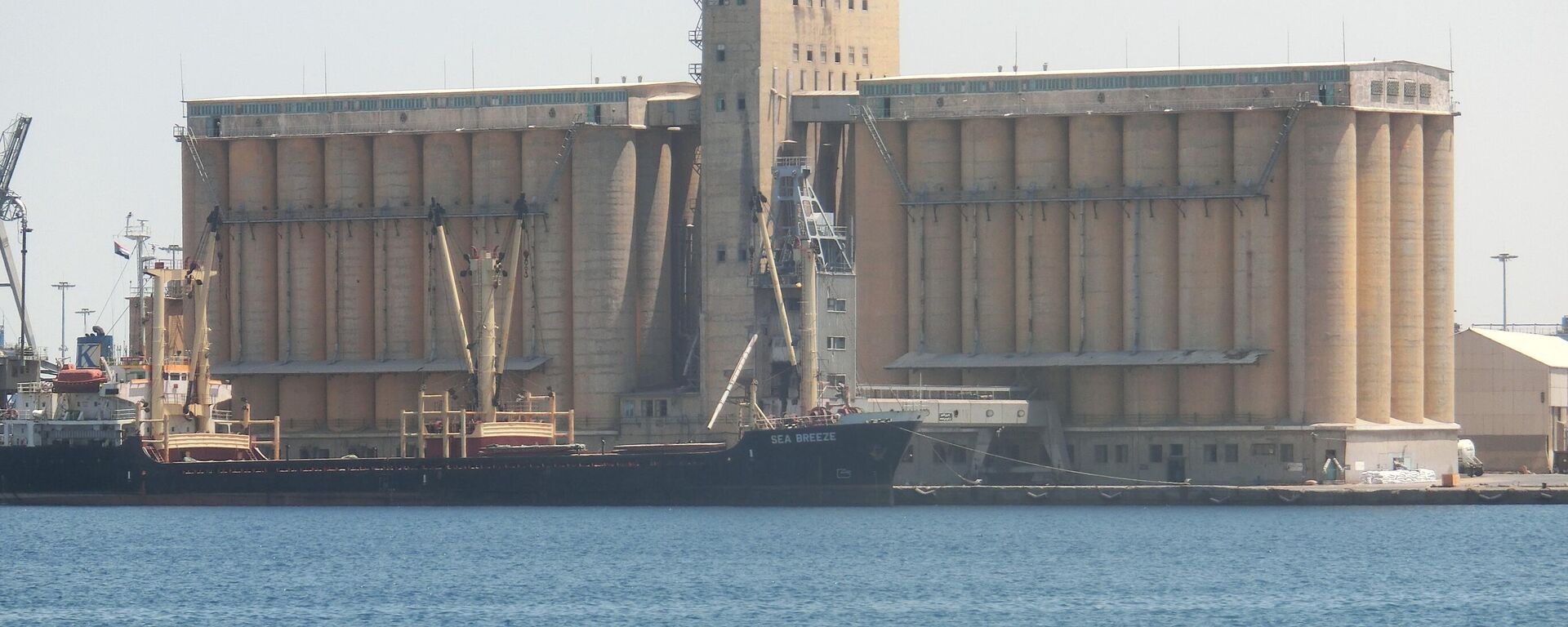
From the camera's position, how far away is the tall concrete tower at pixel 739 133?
138 meters

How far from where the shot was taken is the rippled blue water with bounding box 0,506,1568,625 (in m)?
86.6

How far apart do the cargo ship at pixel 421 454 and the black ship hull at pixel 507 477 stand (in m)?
0.05

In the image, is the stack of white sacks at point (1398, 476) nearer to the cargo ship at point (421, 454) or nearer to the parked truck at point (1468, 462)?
the parked truck at point (1468, 462)

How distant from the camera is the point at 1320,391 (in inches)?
5118

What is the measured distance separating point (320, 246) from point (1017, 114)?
117 feet

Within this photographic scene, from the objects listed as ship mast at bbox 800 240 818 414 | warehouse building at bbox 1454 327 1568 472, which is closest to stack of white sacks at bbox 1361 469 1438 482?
warehouse building at bbox 1454 327 1568 472

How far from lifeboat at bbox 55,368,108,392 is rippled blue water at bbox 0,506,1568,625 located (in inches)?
400

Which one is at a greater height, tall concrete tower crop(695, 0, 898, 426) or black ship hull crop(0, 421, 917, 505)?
tall concrete tower crop(695, 0, 898, 426)

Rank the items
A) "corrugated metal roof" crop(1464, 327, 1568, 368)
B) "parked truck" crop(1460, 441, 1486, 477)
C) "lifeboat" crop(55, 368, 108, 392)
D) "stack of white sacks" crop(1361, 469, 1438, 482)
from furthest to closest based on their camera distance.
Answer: "corrugated metal roof" crop(1464, 327, 1568, 368)
"parked truck" crop(1460, 441, 1486, 477)
"lifeboat" crop(55, 368, 108, 392)
"stack of white sacks" crop(1361, 469, 1438, 482)

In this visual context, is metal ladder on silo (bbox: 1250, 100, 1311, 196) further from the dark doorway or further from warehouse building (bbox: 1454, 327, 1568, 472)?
warehouse building (bbox: 1454, 327, 1568, 472)

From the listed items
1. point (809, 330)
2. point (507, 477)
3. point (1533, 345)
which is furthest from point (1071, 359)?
point (1533, 345)

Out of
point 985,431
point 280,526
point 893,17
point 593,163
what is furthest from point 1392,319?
point 280,526

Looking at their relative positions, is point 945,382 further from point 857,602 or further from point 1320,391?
point 857,602

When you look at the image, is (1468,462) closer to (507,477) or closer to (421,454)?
(507,477)
